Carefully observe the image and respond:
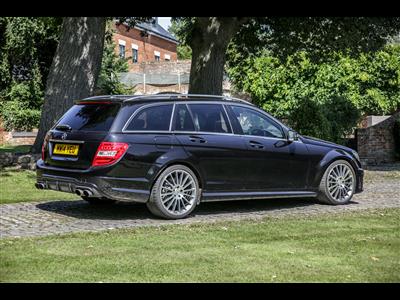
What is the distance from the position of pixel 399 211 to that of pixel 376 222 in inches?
51.1

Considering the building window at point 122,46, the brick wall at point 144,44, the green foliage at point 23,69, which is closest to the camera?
the green foliage at point 23,69

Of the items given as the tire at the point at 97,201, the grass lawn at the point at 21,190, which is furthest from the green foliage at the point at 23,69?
the tire at the point at 97,201

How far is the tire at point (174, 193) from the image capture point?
29.6ft

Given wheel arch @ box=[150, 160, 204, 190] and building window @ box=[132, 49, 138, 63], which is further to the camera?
building window @ box=[132, 49, 138, 63]

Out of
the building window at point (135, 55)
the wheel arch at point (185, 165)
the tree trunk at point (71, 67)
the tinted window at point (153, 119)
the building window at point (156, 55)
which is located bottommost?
the wheel arch at point (185, 165)

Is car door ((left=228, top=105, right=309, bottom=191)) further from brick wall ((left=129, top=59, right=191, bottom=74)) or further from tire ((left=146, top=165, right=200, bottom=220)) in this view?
brick wall ((left=129, top=59, right=191, bottom=74))

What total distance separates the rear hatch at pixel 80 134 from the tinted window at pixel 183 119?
2.86 feet

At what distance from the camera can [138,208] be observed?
10500 millimetres

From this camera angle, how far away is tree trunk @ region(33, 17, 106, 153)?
49.9ft

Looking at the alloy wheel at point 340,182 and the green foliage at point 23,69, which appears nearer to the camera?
the alloy wheel at point 340,182

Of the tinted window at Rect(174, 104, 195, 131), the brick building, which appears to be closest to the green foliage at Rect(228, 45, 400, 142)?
the brick building

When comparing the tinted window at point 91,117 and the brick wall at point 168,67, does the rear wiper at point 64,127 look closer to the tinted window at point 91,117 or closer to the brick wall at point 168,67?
the tinted window at point 91,117

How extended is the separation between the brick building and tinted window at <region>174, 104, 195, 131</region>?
41.2m

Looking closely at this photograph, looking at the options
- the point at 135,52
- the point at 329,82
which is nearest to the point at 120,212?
the point at 329,82
